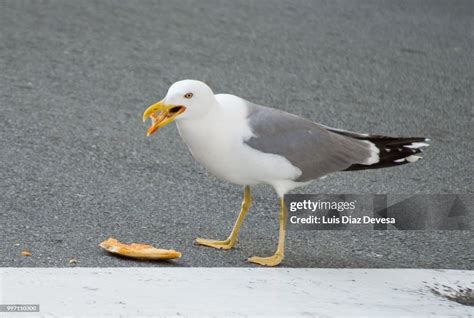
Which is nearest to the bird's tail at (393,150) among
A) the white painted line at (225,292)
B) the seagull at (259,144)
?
the seagull at (259,144)

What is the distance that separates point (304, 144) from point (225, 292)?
963 mm

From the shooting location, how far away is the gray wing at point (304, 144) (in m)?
4.44

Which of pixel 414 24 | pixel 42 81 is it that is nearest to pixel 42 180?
pixel 42 81

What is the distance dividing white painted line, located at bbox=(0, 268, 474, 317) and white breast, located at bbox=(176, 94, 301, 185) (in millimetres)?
449

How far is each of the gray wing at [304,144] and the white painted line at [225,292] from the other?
0.52 metres

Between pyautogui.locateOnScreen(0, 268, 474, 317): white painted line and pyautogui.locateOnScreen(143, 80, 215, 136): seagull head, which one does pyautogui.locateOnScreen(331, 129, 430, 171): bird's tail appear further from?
pyautogui.locateOnScreen(143, 80, 215, 136): seagull head

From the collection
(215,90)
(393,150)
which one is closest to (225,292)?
(393,150)

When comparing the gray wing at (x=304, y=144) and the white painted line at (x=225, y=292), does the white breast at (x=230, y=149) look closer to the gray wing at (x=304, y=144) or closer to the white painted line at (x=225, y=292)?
the gray wing at (x=304, y=144)

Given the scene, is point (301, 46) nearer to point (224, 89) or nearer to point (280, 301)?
point (224, 89)

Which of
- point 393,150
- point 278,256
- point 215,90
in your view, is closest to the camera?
point 278,256

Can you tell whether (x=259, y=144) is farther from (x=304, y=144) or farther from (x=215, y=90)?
(x=215, y=90)

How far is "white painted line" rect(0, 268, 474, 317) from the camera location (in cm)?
365

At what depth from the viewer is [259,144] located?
437 cm

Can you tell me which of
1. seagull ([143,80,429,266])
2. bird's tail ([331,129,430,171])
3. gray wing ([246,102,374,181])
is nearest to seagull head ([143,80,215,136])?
seagull ([143,80,429,266])
